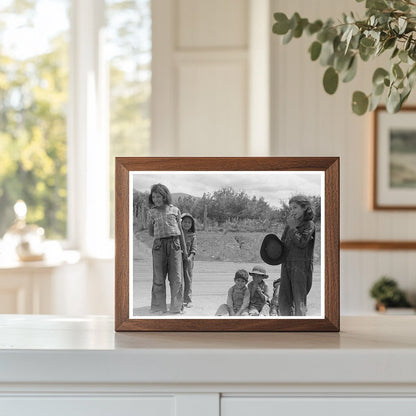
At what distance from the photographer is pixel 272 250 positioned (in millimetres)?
654

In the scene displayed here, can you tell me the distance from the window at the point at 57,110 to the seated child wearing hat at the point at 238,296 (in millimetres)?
3447

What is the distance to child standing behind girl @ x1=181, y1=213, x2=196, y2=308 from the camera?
2.15 ft

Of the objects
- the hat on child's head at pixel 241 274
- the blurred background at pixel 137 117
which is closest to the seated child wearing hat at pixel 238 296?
the hat on child's head at pixel 241 274

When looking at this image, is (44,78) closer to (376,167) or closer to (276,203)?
(376,167)

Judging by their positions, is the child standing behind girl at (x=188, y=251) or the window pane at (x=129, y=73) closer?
the child standing behind girl at (x=188, y=251)

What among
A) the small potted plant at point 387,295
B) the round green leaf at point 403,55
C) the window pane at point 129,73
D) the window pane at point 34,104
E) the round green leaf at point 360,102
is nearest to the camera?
the round green leaf at point 403,55

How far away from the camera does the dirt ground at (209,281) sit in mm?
652

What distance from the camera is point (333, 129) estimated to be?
125 inches

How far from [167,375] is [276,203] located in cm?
22

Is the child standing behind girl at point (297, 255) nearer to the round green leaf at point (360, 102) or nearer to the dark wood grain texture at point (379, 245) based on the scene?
the round green leaf at point (360, 102)

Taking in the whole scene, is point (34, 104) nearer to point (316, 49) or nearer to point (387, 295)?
point (387, 295)

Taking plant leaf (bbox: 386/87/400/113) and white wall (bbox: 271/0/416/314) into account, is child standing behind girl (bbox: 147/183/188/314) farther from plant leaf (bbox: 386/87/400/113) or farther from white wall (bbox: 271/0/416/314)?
white wall (bbox: 271/0/416/314)

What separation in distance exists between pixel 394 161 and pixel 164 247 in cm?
274

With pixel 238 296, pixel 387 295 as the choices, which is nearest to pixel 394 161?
pixel 387 295
